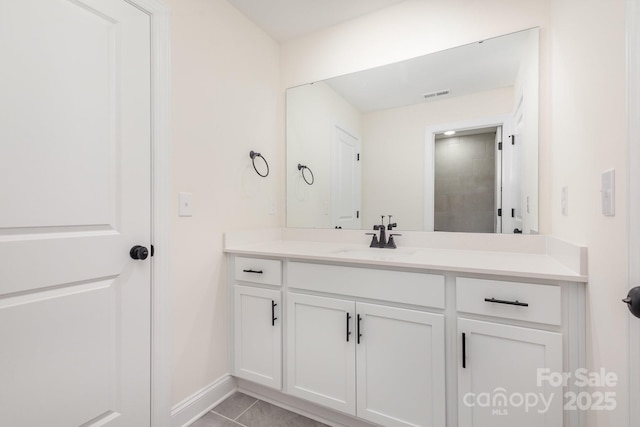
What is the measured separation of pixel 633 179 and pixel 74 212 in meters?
1.77

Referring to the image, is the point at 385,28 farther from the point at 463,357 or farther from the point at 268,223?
the point at 463,357

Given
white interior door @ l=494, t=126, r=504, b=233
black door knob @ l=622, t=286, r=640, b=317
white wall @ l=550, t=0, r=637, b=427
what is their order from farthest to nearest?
white interior door @ l=494, t=126, r=504, b=233 < white wall @ l=550, t=0, r=637, b=427 < black door knob @ l=622, t=286, r=640, b=317

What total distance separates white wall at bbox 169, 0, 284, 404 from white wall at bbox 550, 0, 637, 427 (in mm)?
1718

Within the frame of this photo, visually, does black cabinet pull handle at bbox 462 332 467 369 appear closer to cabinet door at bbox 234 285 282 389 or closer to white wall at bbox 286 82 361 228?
→ cabinet door at bbox 234 285 282 389

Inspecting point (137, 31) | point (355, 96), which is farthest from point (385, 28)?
point (137, 31)

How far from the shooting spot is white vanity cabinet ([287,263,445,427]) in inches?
49.7

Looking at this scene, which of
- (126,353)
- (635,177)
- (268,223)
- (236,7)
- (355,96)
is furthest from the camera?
(268,223)

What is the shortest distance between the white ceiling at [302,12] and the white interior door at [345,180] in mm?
734

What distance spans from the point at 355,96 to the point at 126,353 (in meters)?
1.99

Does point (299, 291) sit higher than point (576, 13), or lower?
lower

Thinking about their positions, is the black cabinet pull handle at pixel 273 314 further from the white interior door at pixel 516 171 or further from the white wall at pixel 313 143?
the white interior door at pixel 516 171

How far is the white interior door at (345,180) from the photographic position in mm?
2086

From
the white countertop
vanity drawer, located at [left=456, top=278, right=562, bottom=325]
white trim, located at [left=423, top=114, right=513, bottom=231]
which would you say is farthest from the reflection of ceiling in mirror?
vanity drawer, located at [left=456, top=278, right=562, bottom=325]

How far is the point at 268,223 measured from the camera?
2.22 m
